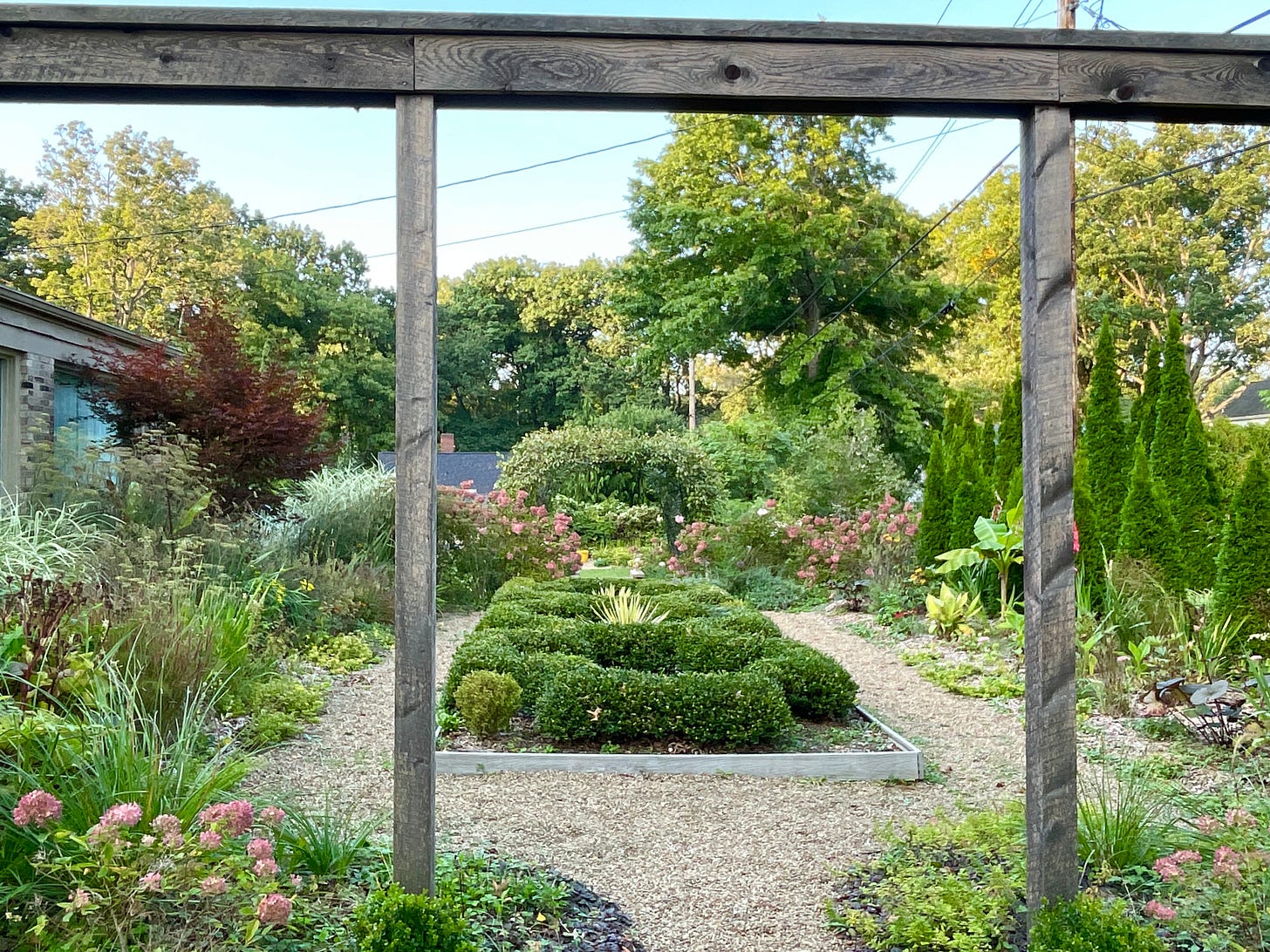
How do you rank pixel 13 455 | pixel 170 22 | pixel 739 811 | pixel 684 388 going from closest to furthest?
pixel 170 22 → pixel 739 811 → pixel 13 455 → pixel 684 388

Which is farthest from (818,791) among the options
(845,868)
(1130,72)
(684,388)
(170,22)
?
(684,388)

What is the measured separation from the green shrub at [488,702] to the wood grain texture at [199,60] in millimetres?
3396

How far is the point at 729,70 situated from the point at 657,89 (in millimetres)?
197

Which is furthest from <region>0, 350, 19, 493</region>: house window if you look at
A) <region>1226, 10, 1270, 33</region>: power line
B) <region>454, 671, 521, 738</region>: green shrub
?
<region>1226, 10, 1270, 33</region>: power line

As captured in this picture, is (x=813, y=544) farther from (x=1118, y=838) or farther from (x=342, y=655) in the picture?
(x=1118, y=838)

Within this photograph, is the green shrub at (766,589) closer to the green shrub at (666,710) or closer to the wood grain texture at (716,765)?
the green shrub at (666,710)

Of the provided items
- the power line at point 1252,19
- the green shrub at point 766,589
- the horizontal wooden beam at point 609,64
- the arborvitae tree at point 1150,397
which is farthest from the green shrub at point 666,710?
the power line at point 1252,19

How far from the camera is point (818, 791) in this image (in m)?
4.43

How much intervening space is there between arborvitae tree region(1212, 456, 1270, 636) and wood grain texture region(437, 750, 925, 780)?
2.77 metres

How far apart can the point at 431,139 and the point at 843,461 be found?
1070 centimetres

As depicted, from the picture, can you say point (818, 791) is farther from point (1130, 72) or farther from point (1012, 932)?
point (1130, 72)

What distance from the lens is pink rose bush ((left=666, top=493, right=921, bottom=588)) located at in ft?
35.6

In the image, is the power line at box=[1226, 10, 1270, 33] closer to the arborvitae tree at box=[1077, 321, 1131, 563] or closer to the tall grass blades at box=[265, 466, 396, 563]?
the arborvitae tree at box=[1077, 321, 1131, 563]

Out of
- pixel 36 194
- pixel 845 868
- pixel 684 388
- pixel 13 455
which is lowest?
pixel 845 868
